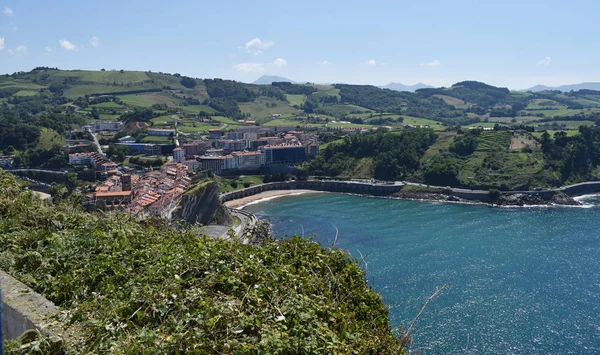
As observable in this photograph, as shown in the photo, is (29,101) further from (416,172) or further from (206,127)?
(416,172)

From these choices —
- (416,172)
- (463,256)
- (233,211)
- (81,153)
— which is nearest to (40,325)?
(463,256)

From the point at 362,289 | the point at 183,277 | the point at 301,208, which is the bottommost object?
the point at 301,208

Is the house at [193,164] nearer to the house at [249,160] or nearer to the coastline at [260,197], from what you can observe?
the house at [249,160]

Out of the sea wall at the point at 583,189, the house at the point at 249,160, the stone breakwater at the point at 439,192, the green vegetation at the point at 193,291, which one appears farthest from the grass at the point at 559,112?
the green vegetation at the point at 193,291

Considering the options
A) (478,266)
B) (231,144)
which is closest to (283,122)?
(231,144)

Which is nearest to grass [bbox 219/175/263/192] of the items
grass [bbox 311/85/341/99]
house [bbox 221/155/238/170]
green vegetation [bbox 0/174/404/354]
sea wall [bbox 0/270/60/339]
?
house [bbox 221/155/238/170]

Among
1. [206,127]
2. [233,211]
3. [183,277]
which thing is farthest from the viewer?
[206,127]
